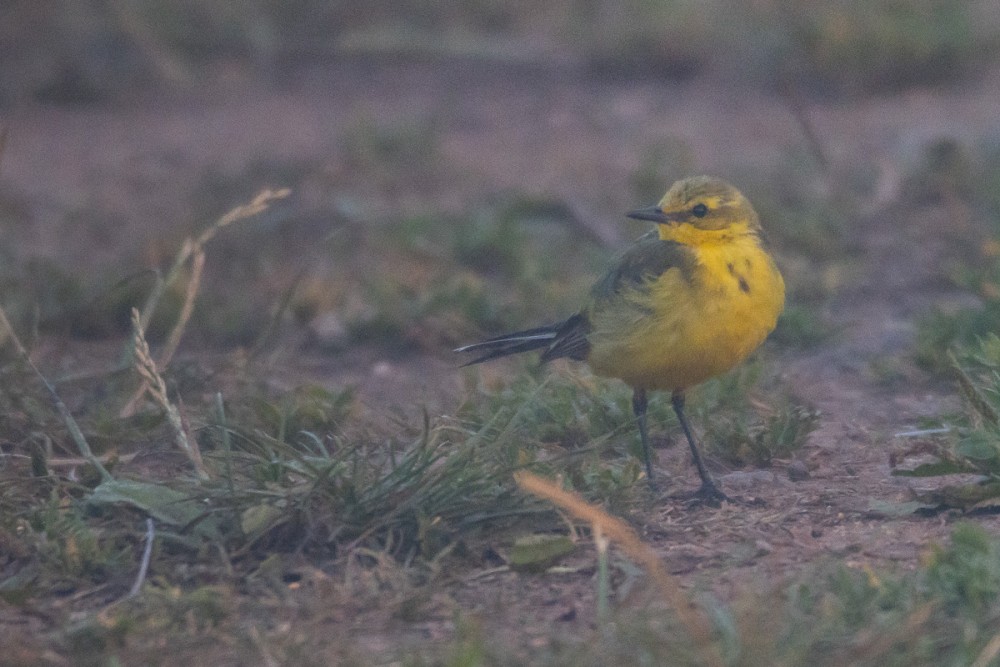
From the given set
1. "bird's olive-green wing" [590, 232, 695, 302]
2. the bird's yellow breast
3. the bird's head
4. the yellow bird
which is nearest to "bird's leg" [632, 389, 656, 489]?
the yellow bird

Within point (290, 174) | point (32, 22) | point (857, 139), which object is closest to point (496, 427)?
point (290, 174)

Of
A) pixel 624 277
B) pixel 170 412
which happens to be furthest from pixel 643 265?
pixel 170 412

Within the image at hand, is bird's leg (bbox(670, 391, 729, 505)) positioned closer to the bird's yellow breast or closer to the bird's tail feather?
the bird's yellow breast

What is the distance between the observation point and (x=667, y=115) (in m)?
→ 9.40

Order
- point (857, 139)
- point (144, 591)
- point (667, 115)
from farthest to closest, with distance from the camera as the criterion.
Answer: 1. point (667, 115)
2. point (857, 139)
3. point (144, 591)

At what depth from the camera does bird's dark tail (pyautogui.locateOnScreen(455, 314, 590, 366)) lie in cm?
455

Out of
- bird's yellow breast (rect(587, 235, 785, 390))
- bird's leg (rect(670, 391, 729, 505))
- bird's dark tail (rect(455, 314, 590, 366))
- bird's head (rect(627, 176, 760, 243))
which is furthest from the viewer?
bird's dark tail (rect(455, 314, 590, 366))

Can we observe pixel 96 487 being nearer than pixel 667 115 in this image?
Yes

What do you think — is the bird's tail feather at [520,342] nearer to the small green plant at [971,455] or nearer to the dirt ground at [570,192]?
the dirt ground at [570,192]

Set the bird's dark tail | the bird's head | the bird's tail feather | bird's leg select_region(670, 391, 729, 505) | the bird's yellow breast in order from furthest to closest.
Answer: the bird's tail feather
the bird's dark tail
the bird's head
the bird's yellow breast
bird's leg select_region(670, 391, 729, 505)

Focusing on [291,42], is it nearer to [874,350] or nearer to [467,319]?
[467,319]

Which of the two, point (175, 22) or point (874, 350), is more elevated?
point (175, 22)

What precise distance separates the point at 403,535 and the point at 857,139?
590cm

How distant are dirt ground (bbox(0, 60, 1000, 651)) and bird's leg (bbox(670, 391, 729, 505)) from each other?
0.08 meters
